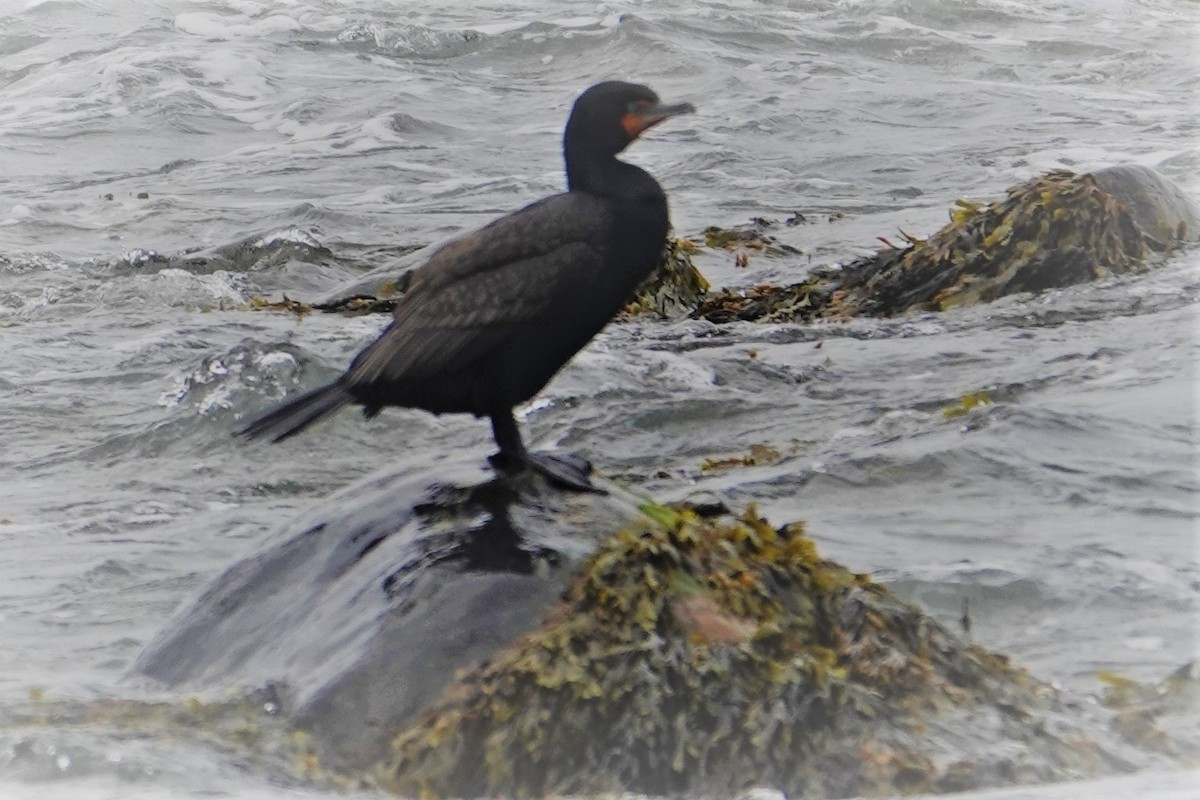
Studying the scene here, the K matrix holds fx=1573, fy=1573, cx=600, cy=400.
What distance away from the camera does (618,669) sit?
3.72 metres

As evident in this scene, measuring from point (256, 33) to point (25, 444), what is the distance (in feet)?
44.8

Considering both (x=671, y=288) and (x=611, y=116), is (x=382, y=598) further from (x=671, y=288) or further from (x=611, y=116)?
(x=671, y=288)

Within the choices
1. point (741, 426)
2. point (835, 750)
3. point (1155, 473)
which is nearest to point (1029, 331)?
point (741, 426)

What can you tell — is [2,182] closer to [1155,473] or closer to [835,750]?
[1155,473]

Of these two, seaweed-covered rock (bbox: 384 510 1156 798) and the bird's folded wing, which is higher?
the bird's folded wing

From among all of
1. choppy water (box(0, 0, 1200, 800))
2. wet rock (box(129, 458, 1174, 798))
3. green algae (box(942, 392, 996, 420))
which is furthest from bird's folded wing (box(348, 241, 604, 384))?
green algae (box(942, 392, 996, 420))

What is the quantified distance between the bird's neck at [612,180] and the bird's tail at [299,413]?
1020 mm

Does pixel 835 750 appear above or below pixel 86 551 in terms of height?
above

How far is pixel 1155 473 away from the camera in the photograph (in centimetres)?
599

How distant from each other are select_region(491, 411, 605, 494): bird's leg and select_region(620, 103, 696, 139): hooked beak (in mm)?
1043

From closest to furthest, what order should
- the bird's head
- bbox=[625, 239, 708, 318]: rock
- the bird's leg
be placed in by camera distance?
1. the bird's leg
2. the bird's head
3. bbox=[625, 239, 708, 318]: rock

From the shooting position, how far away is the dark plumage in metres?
4.89

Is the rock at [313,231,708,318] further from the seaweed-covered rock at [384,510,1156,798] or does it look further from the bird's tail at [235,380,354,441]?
the seaweed-covered rock at [384,510,1156,798]

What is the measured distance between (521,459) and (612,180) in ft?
3.10
